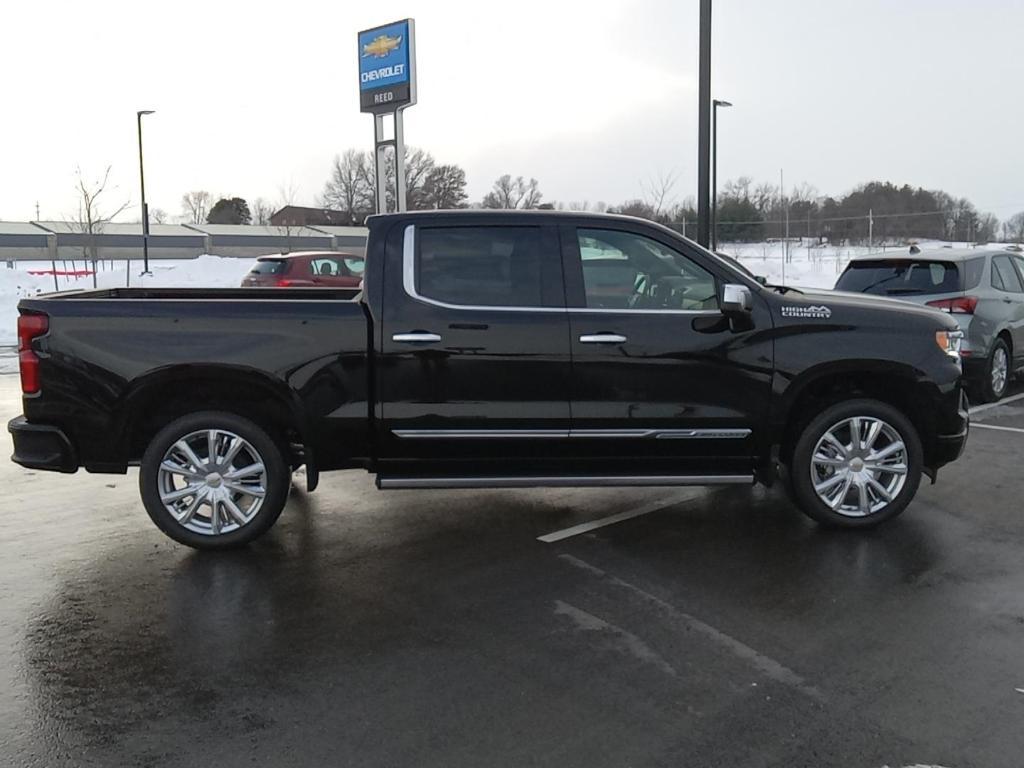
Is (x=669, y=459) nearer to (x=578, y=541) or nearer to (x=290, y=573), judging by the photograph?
(x=578, y=541)

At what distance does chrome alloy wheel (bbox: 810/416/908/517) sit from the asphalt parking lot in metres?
0.25

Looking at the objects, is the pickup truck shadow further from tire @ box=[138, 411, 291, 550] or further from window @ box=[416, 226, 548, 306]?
window @ box=[416, 226, 548, 306]

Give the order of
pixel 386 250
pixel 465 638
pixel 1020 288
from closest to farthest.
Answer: pixel 465 638 < pixel 386 250 < pixel 1020 288

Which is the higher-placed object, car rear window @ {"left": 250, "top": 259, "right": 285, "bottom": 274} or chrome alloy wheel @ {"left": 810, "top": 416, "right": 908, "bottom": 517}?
car rear window @ {"left": 250, "top": 259, "right": 285, "bottom": 274}

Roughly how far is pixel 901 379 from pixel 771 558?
1.47 meters

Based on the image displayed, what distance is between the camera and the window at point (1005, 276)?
1003cm

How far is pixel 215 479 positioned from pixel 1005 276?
9142 millimetres

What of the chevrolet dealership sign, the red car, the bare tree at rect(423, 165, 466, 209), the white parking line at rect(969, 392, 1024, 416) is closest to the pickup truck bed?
the white parking line at rect(969, 392, 1024, 416)

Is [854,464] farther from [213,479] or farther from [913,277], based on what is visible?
[913,277]

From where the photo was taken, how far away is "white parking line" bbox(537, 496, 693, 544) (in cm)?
560

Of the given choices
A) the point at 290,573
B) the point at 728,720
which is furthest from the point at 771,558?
the point at 290,573

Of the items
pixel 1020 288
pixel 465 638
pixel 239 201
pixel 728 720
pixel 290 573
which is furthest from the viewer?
pixel 239 201

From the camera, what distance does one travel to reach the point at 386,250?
17.7ft

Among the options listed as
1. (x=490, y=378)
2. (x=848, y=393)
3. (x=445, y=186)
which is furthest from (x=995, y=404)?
(x=445, y=186)
